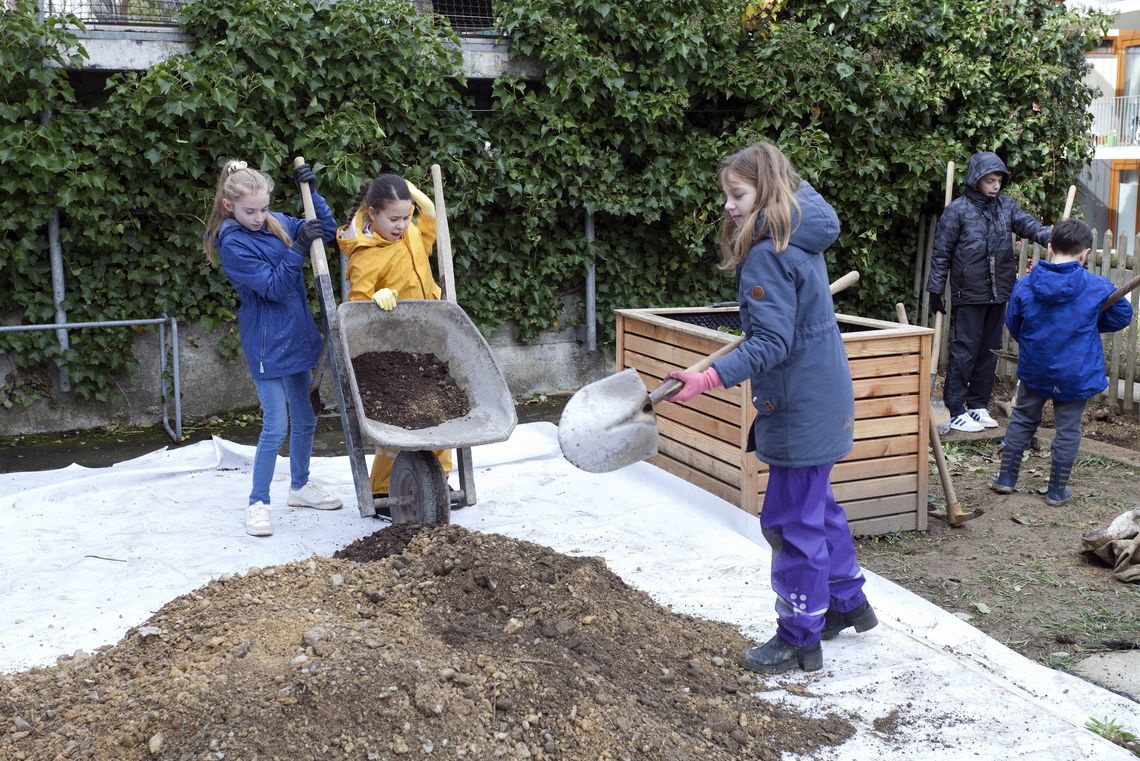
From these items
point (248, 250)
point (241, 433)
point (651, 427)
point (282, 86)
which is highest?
point (282, 86)

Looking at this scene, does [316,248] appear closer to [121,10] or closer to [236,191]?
[236,191]

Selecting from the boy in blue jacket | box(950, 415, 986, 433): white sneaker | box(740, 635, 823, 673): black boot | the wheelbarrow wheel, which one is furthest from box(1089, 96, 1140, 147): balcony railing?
box(740, 635, 823, 673): black boot

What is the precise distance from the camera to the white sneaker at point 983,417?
6742mm

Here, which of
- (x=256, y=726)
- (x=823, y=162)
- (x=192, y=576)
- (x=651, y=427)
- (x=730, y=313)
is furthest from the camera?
(x=823, y=162)

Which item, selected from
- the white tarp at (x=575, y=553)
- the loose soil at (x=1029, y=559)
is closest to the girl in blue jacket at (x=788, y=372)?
the white tarp at (x=575, y=553)

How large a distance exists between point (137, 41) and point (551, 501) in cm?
406

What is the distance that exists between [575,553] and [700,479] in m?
0.95

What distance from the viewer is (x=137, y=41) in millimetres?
6574

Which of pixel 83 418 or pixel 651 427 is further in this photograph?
pixel 83 418

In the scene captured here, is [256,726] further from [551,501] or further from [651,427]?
[551,501]

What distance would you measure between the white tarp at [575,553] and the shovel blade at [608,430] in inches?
30.1

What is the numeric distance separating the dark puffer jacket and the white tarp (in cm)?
285

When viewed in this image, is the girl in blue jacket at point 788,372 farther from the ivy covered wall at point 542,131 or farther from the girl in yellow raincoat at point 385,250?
the ivy covered wall at point 542,131

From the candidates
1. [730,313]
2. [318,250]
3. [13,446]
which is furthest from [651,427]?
[13,446]
